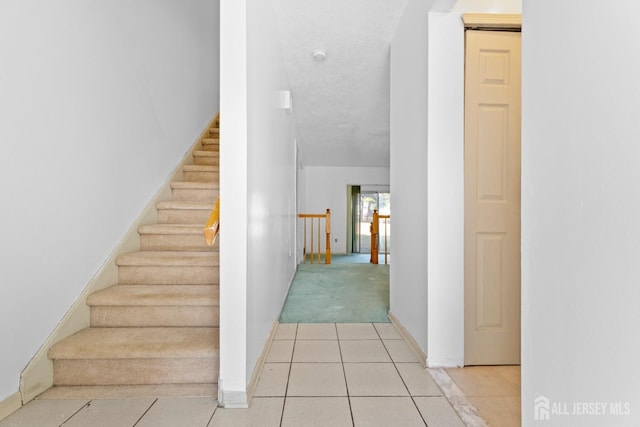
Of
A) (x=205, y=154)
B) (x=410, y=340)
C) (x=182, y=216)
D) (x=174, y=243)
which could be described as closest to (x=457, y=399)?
(x=410, y=340)

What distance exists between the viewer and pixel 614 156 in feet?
2.22

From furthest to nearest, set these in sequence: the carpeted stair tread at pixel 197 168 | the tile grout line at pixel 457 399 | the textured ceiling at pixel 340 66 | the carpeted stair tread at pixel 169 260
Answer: the carpeted stair tread at pixel 197 168 < the textured ceiling at pixel 340 66 < the carpeted stair tread at pixel 169 260 < the tile grout line at pixel 457 399

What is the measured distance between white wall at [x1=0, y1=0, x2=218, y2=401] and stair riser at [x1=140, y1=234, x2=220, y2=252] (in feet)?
0.65

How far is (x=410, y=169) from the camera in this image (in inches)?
86.4

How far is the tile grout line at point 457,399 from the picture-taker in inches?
52.7

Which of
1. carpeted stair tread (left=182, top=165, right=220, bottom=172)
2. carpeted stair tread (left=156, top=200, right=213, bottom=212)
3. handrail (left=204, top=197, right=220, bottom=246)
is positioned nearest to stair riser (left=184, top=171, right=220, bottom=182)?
carpeted stair tread (left=182, top=165, right=220, bottom=172)

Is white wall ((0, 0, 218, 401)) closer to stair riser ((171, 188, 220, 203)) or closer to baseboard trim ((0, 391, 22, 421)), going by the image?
baseboard trim ((0, 391, 22, 421))

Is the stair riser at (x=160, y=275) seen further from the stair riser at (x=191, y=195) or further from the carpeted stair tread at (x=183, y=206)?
the stair riser at (x=191, y=195)

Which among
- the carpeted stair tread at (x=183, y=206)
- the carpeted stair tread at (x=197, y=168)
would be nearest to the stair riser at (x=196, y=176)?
the carpeted stair tread at (x=197, y=168)

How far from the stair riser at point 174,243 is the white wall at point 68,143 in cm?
20

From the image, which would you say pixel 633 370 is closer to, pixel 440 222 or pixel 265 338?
pixel 440 222

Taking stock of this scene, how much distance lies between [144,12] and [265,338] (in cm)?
265

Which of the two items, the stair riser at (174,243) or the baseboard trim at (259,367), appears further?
the stair riser at (174,243)

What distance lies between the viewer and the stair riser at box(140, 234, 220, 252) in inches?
A: 95.0
